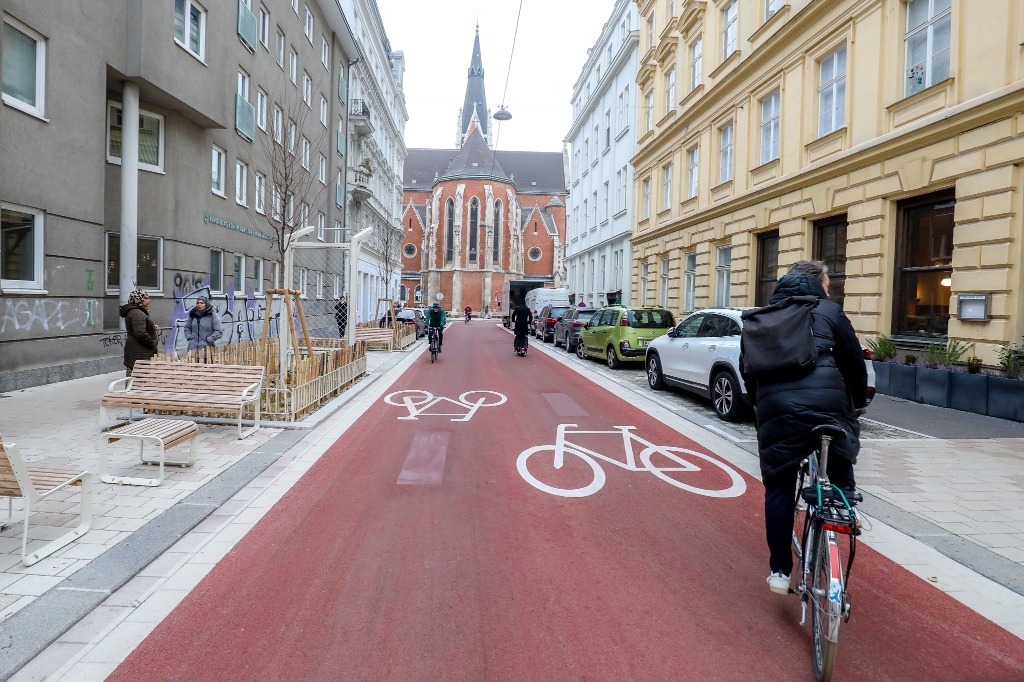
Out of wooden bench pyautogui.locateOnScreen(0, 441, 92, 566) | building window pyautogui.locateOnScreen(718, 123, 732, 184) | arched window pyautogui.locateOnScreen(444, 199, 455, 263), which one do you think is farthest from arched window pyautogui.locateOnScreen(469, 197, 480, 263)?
wooden bench pyautogui.locateOnScreen(0, 441, 92, 566)

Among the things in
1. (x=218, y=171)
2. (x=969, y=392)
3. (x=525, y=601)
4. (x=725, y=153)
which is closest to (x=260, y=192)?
(x=218, y=171)

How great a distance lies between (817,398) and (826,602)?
3.12 feet

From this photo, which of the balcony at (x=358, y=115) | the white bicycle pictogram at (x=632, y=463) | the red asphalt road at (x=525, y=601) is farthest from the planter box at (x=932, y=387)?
the balcony at (x=358, y=115)

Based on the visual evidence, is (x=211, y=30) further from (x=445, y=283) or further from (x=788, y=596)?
(x=445, y=283)

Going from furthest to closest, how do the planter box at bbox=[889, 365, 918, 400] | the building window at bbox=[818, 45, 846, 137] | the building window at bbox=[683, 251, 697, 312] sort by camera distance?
the building window at bbox=[683, 251, 697, 312], the building window at bbox=[818, 45, 846, 137], the planter box at bbox=[889, 365, 918, 400]

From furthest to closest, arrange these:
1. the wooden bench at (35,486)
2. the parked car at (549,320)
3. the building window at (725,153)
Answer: the parked car at (549,320), the building window at (725,153), the wooden bench at (35,486)

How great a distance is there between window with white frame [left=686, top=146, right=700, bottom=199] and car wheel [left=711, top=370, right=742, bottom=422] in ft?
49.5

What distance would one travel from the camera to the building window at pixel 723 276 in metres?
21.2

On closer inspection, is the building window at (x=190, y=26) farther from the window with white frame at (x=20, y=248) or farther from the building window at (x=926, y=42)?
the building window at (x=926, y=42)

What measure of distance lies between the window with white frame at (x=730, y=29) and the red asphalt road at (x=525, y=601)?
18.7 m

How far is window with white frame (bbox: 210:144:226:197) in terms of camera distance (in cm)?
1892

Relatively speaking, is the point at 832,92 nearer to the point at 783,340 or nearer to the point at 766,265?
the point at 766,265

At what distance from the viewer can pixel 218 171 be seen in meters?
19.3

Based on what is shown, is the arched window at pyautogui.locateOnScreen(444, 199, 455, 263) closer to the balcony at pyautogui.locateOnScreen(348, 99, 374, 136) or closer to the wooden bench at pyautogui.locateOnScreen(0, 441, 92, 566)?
the balcony at pyautogui.locateOnScreen(348, 99, 374, 136)
